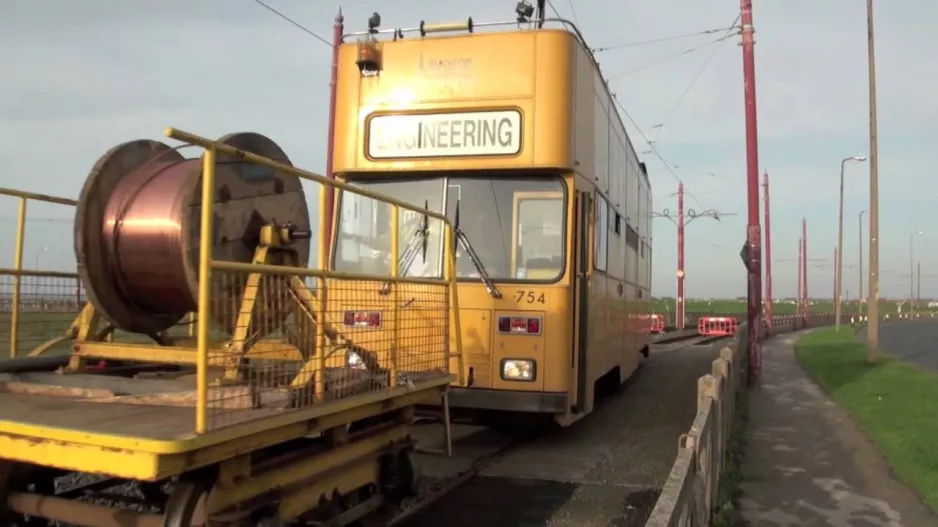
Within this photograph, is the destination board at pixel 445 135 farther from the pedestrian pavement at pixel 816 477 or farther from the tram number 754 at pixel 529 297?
the pedestrian pavement at pixel 816 477

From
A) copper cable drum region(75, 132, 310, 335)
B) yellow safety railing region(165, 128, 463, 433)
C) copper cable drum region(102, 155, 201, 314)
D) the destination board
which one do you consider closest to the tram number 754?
the destination board

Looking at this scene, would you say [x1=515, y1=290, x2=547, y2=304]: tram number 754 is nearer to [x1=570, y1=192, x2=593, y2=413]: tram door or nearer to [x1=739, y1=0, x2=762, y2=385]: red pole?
[x1=570, y1=192, x2=593, y2=413]: tram door

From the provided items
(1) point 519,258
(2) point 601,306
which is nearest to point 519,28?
(1) point 519,258

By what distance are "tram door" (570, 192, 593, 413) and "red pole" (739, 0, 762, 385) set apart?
400 inches

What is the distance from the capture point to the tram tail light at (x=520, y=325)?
7543 mm

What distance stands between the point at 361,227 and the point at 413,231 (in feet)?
1.73

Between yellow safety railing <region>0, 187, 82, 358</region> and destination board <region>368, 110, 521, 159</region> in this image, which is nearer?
yellow safety railing <region>0, 187, 82, 358</region>

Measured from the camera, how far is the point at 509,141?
7.76 m

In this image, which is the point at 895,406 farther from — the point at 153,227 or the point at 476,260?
the point at 153,227

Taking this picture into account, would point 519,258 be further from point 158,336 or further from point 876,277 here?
point 876,277

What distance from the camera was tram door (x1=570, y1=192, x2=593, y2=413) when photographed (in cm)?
785

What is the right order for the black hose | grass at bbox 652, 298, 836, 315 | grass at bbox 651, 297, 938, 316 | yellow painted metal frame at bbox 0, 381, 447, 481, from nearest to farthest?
yellow painted metal frame at bbox 0, 381, 447, 481, the black hose, grass at bbox 652, 298, 836, 315, grass at bbox 651, 297, 938, 316

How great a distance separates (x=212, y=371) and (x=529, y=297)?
11.7ft

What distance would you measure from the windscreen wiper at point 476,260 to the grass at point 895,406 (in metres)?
4.57
